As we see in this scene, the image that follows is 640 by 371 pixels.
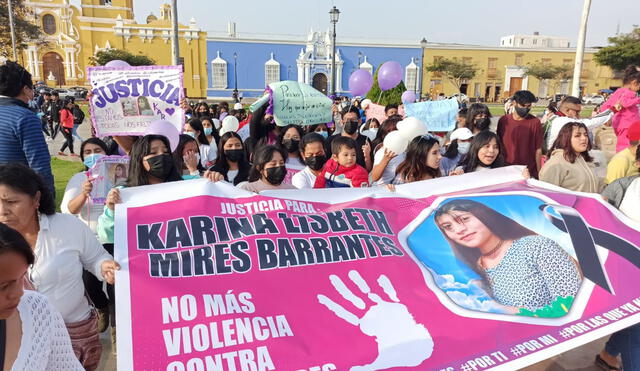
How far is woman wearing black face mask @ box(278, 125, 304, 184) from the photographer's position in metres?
4.27

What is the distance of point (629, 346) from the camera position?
2.58 metres

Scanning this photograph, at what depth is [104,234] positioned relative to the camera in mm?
2678

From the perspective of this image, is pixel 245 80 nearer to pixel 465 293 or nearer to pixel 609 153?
pixel 609 153

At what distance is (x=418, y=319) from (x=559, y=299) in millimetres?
823

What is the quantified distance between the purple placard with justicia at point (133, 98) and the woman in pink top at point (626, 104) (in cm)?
500

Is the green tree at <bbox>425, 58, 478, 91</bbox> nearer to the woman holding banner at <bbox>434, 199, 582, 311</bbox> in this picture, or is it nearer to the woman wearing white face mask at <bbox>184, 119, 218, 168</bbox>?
the woman wearing white face mask at <bbox>184, 119, 218, 168</bbox>

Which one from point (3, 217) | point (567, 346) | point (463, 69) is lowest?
point (567, 346)

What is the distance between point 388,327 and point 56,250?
1546 millimetres

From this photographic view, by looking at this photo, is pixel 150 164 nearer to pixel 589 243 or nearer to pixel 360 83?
pixel 589 243

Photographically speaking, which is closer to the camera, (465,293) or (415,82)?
(465,293)

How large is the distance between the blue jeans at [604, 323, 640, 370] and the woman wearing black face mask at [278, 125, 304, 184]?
2706 millimetres

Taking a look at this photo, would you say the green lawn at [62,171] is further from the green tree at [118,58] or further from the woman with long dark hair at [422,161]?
the green tree at [118,58]

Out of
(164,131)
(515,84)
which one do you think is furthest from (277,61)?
(164,131)

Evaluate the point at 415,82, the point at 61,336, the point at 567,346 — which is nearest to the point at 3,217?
the point at 61,336
